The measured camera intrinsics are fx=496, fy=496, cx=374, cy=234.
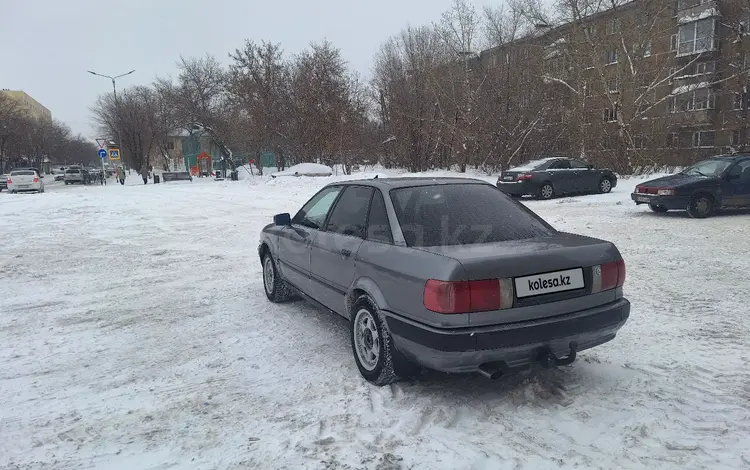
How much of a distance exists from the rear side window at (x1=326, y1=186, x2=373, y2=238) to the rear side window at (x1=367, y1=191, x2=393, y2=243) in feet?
0.24

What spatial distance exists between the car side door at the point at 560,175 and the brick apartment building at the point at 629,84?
9106mm

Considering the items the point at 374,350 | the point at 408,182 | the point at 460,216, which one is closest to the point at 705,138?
the point at 408,182

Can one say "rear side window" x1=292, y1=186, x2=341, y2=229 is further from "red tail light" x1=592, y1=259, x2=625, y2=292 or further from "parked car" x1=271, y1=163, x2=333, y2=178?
"parked car" x1=271, y1=163, x2=333, y2=178

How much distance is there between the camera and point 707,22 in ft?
100

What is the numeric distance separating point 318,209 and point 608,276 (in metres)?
2.70

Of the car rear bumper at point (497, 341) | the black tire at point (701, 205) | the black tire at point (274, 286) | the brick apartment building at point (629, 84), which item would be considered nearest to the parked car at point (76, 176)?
the brick apartment building at point (629, 84)

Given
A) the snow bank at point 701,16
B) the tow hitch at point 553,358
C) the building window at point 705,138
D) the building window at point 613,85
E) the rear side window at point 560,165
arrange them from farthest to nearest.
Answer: the building window at point 705,138 → the snow bank at point 701,16 → the building window at point 613,85 → the rear side window at point 560,165 → the tow hitch at point 553,358

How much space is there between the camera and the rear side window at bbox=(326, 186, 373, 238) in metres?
4.04

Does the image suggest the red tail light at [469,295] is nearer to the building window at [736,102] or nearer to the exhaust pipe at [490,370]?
the exhaust pipe at [490,370]

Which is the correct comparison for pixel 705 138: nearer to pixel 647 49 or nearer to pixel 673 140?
pixel 673 140

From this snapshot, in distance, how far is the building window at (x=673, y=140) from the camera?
2526cm

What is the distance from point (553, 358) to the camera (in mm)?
3133

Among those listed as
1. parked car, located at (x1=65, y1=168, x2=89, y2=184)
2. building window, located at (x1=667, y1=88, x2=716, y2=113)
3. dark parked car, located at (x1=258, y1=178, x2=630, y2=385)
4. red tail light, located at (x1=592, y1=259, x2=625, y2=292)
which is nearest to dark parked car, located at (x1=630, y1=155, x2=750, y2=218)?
dark parked car, located at (x1=258, y1=178, x2=630, y2=385)

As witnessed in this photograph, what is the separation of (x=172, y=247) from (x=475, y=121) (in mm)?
21441
